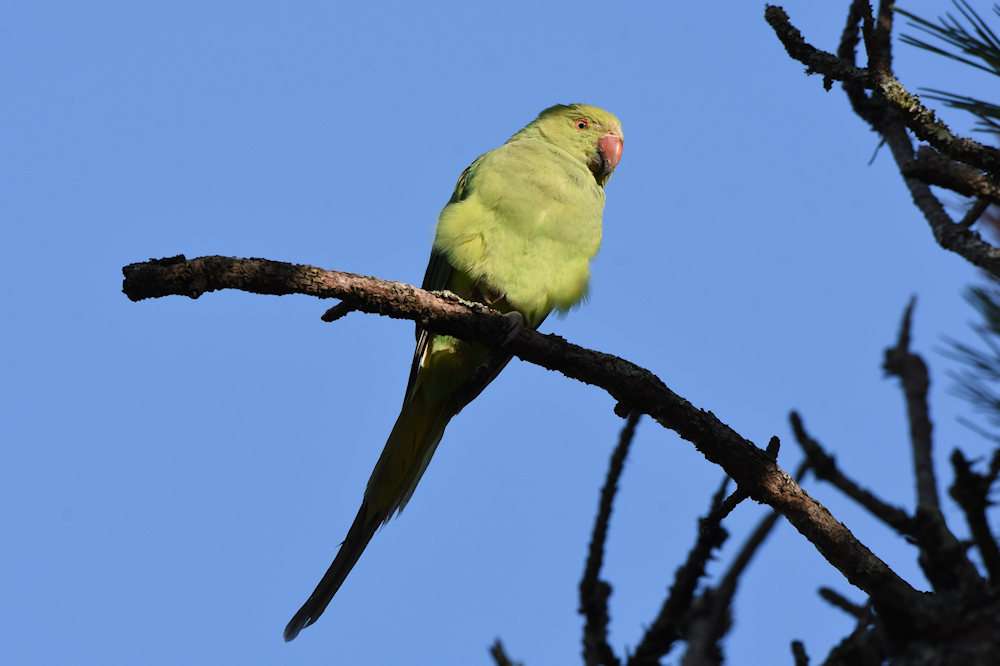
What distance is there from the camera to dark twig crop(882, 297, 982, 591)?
1400 millimetres

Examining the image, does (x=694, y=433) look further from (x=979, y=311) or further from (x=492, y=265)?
(x=492, y=265)

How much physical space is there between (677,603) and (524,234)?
270 centimetres

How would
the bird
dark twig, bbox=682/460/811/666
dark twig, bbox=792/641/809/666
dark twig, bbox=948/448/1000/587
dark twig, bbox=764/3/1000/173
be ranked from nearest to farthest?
1. dark twig, bbox=948/448/1000/587
2. dark twig, bbox=682/460/811/666
3. dark twig, bbox=792/641/809/666
4. dark twig, bbox=764/3/1000/173
5. the bird

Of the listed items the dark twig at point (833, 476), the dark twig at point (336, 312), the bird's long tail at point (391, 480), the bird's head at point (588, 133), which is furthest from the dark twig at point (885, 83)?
the bird's head at point (588, 133)

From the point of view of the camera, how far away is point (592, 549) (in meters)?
2.73

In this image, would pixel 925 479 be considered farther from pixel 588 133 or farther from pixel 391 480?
pixel 588 133

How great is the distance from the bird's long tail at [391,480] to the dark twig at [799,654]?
242 centimetres

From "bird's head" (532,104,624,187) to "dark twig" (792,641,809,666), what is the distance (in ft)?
13.2

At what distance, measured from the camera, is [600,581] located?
2.55 m

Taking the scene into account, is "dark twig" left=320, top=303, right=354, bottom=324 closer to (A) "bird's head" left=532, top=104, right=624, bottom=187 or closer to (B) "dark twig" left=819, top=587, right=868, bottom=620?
(B) "dark twig" left=819, top=587, right=868, bottom=620

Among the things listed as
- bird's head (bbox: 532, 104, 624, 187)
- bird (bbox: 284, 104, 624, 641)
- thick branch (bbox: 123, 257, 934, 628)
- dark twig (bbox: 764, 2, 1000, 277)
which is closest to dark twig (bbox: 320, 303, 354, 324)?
thick branch (bbox: 123, 257, 934, 628)

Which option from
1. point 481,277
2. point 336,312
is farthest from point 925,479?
point 481,277

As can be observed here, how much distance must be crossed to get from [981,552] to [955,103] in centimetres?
167

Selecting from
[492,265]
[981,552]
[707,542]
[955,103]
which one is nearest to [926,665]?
[981,552]
